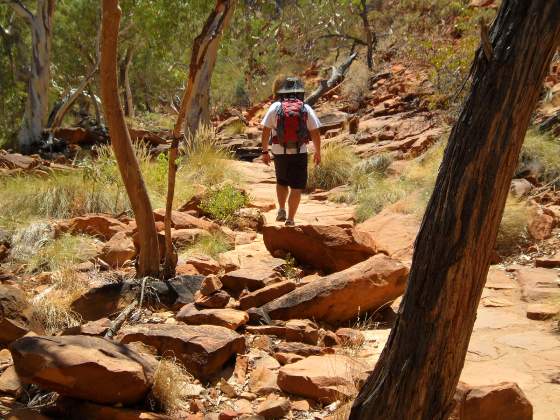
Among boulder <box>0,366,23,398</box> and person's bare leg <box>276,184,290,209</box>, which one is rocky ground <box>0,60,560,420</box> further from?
person's bare leg <box>276,184,290,209</box>

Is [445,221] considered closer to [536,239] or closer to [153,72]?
[536,239]

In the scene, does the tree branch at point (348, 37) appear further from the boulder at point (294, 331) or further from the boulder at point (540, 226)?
the boulder at point (294, 331)

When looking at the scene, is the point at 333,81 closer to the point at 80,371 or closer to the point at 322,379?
the point at 322,379

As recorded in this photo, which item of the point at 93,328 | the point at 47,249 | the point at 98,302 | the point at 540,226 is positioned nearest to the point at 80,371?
the point at 93,328

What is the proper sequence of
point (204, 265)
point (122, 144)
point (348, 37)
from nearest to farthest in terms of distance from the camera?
point (122, 144) → point (204, 265) → point (348, 37)

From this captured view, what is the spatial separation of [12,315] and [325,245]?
8.78ft

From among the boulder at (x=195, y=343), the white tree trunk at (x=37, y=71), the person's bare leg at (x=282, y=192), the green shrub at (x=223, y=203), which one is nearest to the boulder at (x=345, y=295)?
the boulder at (x=195, y=343)

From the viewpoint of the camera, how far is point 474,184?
103 inches

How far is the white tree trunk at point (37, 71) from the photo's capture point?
1555 centimetres

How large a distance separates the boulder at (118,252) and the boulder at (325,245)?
53.0 inches

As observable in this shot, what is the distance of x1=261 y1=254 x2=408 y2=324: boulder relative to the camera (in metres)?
4.97

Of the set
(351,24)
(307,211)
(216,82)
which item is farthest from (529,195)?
(216,82)

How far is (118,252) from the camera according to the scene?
6445mm

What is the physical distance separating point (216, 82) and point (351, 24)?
5.52 m
